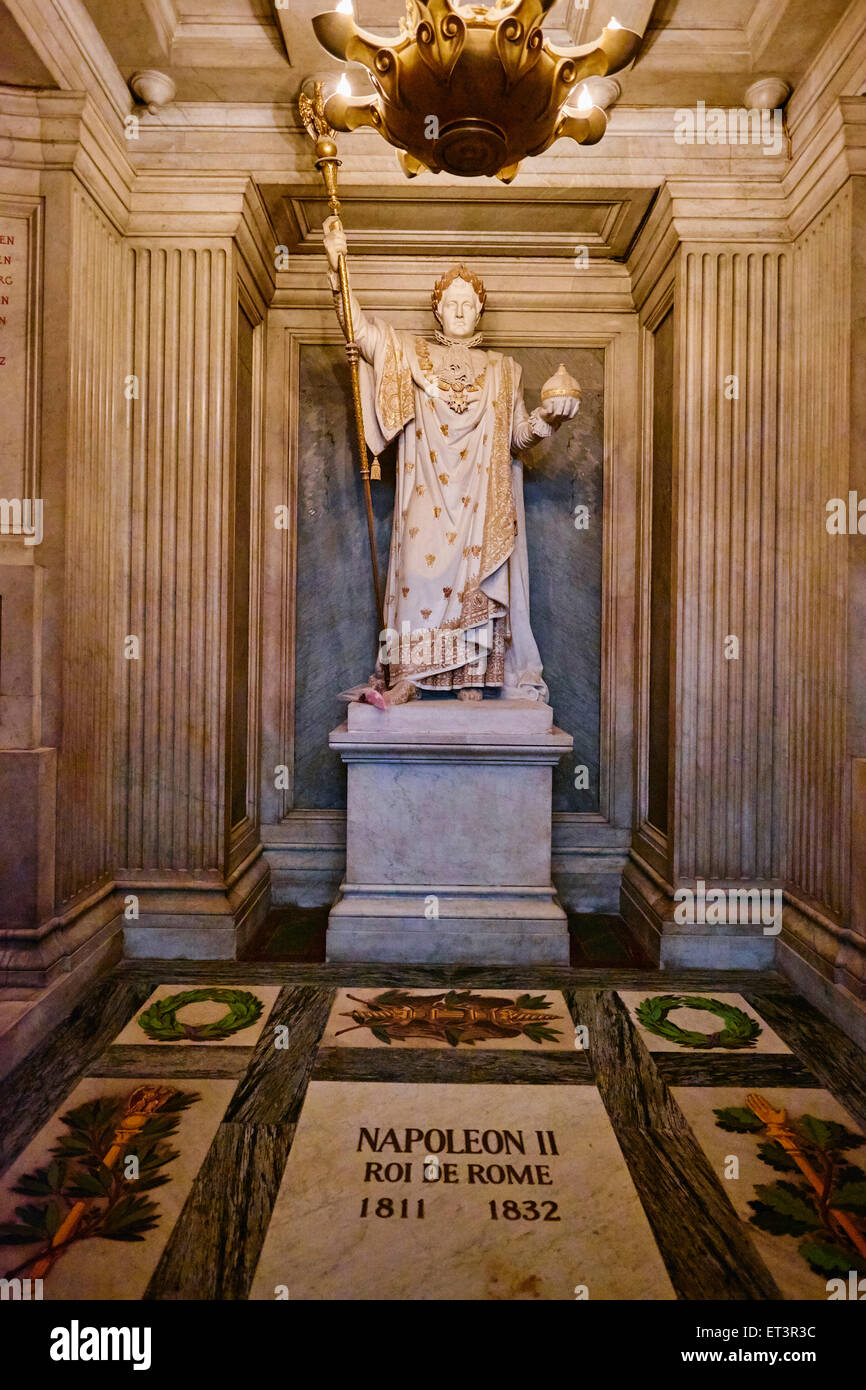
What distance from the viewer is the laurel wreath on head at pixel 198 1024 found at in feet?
9.22

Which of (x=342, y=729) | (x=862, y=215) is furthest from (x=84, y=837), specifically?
(x=862, y=215)

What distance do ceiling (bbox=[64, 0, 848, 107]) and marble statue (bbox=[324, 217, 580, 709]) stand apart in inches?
34.0

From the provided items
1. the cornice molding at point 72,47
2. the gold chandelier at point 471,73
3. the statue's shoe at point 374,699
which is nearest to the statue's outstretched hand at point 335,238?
the cornice molding at point 72,47

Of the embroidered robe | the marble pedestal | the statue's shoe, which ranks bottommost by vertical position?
the marble pedestal

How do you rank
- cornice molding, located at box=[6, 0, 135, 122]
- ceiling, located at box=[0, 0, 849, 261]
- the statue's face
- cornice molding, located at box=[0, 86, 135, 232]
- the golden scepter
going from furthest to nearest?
the statue's face
the golden scepter
ceiling, located at box=[0, 0, 849, 261]
cornice molding, located at box=[0, 86, 135, 232]
cornice molding, located at box=[6, 0, 135, 122]

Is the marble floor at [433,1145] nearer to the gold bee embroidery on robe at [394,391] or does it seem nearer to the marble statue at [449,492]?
the marble statue at [449,492]

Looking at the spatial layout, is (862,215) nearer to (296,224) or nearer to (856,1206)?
(296,224)

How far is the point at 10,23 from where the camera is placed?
8.93 feet

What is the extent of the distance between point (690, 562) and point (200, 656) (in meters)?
2.14

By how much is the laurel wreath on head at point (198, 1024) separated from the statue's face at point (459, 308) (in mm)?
3043

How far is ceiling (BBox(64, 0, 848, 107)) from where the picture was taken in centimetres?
314

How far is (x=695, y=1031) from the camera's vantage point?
2.90 m

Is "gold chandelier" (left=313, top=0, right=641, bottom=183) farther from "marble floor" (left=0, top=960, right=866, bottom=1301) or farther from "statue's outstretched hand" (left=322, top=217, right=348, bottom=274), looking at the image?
"marble floor" (left=0, top=960, right=866, bottom=1301)

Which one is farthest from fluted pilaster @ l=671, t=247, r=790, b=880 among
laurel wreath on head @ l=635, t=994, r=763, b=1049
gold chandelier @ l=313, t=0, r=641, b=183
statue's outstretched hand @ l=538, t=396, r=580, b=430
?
gold chandelier @ l=313, t=0, r=641, b=183
